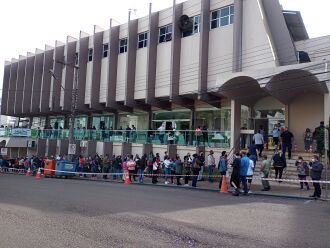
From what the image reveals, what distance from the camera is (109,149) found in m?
36.9

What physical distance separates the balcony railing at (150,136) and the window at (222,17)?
8518 mm

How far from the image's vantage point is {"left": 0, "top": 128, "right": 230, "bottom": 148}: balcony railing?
89.5 feet

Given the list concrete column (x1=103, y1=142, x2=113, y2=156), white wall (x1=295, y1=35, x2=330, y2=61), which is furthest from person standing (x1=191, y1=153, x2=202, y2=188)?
concrete column (x1=103, y1=142, x2=113, y2=156)

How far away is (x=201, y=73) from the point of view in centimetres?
3106

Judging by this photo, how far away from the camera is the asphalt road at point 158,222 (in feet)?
25.7

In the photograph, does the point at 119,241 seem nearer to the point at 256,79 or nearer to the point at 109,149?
the point at 256,79

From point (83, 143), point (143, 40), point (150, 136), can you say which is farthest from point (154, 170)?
point (143, 40)

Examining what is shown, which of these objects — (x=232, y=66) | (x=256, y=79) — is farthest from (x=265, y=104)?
(x=256, y=79)

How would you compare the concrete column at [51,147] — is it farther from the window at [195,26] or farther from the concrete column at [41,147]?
the window at [195,26]

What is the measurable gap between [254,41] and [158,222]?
69.1 feet

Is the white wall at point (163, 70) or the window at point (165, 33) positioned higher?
the window at point (165, 33)

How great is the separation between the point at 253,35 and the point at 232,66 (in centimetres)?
250

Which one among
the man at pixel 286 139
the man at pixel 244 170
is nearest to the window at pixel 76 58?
the man at pixel 286 139

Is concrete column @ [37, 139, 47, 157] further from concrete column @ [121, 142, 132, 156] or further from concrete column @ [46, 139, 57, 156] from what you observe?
concrete column @ [121, 142, 132, 156]
